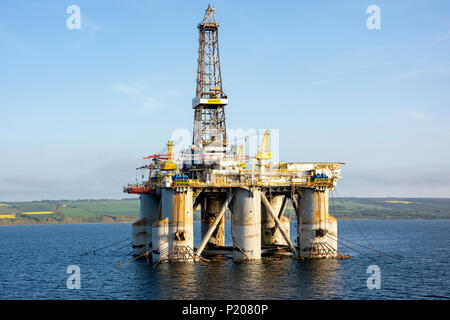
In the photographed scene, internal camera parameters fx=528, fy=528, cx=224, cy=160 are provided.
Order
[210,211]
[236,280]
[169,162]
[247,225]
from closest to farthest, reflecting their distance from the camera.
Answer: [236,280]
[247,225]
[169,162]
[210,211]

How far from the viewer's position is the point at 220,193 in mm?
72062

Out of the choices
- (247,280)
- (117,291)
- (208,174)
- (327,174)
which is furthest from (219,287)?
(327,174)

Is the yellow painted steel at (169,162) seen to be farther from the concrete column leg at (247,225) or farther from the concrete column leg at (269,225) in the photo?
the concrete column leg at (269,225)

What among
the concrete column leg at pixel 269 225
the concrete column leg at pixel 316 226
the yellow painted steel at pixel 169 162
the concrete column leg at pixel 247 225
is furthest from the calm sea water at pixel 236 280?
the yellow painted steel at pixel 169 162

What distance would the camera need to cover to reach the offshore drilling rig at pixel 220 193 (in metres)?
65.5

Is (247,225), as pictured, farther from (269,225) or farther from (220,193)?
(269,225)

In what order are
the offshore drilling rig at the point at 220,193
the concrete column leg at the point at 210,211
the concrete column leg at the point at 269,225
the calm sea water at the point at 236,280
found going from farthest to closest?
the concrete column leg at the point at 269,225, the concrete column leg at the point at 210,211, the offshore drilling rig at the point at 220,193, the calm sea water at the point at 236,280

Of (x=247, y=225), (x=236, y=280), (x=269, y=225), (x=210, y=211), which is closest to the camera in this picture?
(x=236, y=280)

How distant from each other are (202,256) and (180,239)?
8.83m

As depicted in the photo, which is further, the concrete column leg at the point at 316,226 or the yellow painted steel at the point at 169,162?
the yellow painted steel at the point at 169,162

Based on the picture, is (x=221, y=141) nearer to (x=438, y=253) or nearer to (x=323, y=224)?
(x=323, y=224)

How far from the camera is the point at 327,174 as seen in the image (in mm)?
70688

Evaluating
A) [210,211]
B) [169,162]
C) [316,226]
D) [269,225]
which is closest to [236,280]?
[316,226]

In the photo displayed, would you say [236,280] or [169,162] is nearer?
[236,280]
